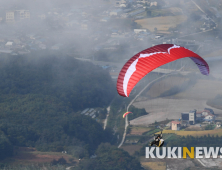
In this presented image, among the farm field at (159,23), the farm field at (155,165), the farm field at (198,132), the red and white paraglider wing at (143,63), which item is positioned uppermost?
the farm field at (159,23)

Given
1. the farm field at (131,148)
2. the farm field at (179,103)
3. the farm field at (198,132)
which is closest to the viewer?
the farm field at (131,148)

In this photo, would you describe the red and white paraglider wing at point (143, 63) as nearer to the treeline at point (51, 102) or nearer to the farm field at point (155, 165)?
the farm field at point (155, 165)

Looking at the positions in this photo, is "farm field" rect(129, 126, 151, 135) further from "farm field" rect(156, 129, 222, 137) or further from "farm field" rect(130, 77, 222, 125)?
"farm field" rect(156, 129, 222, 137)

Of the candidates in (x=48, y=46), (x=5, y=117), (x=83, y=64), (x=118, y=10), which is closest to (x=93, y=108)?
(x=5, y=117)

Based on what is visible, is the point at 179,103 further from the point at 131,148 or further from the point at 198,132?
the point at 131,148

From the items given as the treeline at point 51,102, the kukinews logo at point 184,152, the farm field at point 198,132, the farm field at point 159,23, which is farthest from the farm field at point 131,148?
the farm field at point 159,23

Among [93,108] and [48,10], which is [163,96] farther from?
[48,10]
